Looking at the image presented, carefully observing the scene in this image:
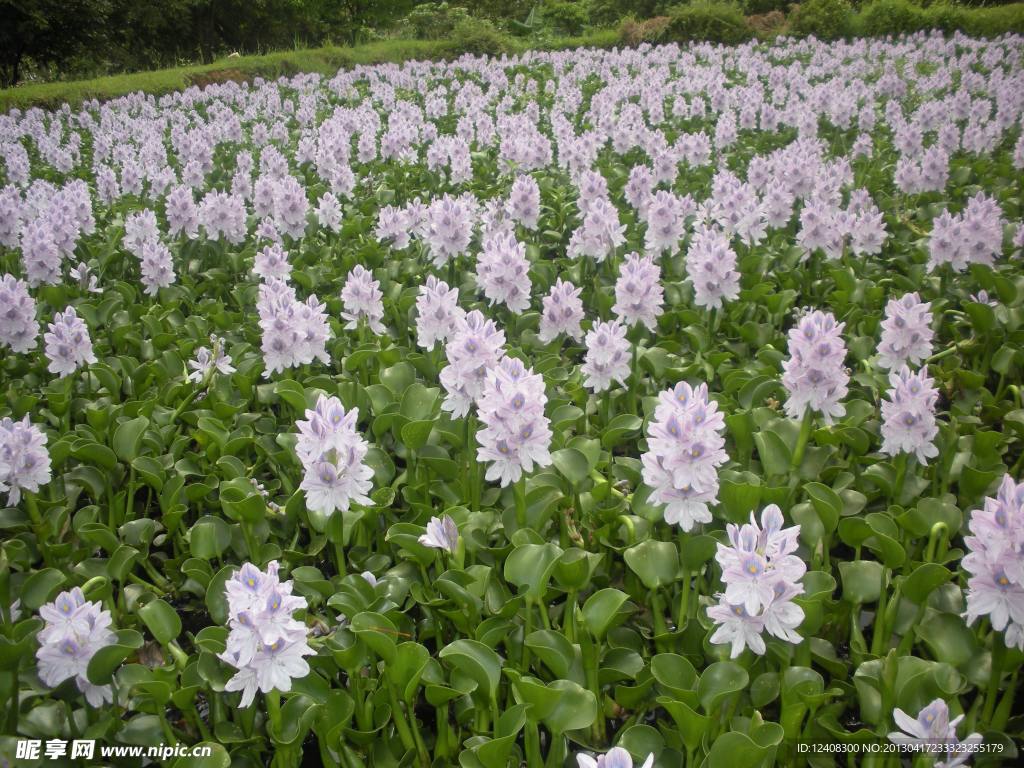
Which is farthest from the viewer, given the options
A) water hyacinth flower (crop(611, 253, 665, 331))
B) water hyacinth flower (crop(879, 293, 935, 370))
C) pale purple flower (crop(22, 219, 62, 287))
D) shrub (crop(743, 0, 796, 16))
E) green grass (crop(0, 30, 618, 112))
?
shrub (crop(743, 0, 796, 16))

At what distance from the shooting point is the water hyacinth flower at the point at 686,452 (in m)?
1.80

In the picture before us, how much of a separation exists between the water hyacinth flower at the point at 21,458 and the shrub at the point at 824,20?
59.7ft

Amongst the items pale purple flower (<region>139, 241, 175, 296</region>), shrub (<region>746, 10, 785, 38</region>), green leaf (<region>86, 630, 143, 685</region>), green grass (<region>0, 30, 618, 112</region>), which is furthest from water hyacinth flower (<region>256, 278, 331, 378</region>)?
shrub (<region>746, 10, 785, 38</region>)

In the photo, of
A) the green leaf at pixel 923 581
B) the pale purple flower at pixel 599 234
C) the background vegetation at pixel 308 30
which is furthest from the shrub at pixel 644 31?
the green leaf at pixel 923 581

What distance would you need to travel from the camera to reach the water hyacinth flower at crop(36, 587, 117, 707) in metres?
1.71

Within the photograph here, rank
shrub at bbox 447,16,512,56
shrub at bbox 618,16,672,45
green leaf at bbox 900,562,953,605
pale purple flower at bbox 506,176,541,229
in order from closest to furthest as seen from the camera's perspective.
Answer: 1. green leaf at bbox 900,562,953,605
2. pale purple flower at bbox 506,176,541,229
3. shrub at bbox 618,16,672,45
4. shrub at bbox 447,16,512,56

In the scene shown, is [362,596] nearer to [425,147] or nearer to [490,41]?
[425,147]

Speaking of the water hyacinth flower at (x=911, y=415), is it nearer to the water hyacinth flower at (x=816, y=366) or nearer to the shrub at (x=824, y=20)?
the water hyacinth flower at (x=816, y=366)

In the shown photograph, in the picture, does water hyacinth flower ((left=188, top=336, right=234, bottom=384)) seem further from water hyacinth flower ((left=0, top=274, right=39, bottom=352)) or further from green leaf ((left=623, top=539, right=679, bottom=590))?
green leaf ((left=623, top=539, right=679, bottom=590))

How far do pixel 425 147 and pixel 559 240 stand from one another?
3286 millimetres

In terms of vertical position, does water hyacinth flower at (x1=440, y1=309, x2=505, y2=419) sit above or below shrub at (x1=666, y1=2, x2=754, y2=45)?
below

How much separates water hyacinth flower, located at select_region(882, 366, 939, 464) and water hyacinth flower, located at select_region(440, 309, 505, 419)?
1.17 meters

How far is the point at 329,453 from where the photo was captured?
2.00 metres

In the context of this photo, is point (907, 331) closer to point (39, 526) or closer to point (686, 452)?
point (686, 452)
